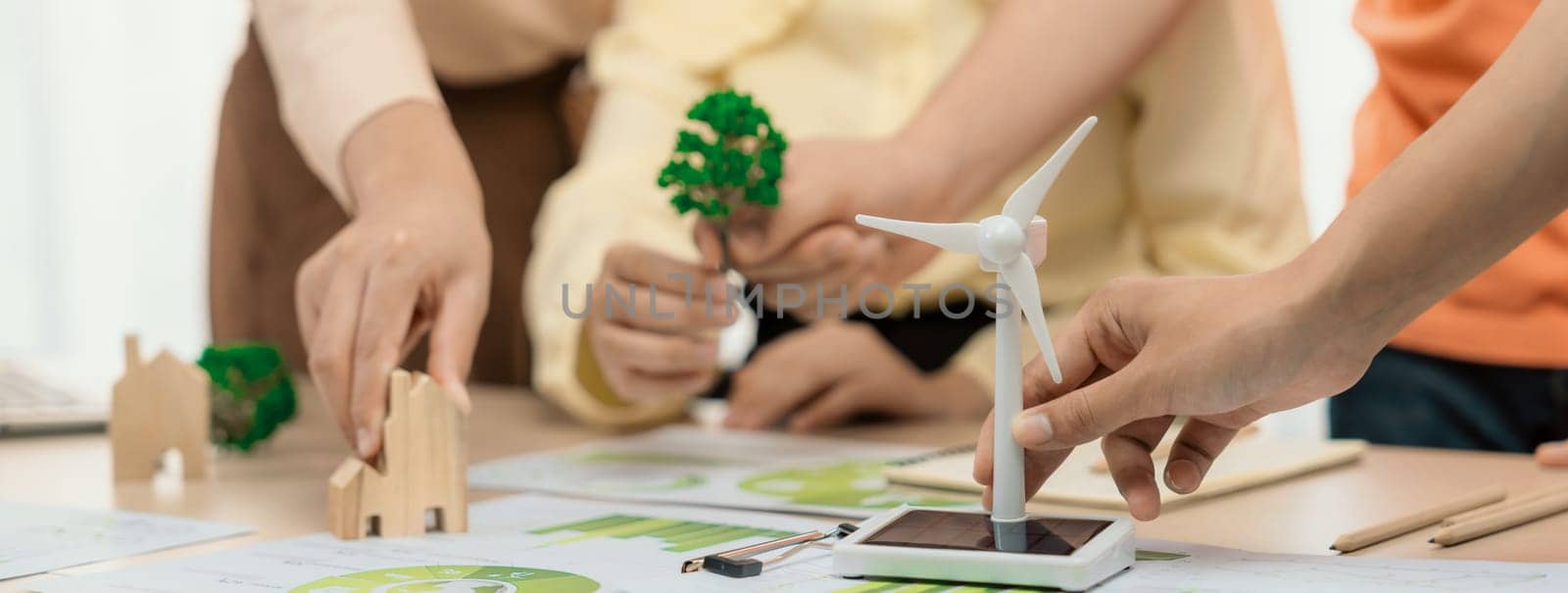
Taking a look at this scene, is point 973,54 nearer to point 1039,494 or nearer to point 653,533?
point 1039,494

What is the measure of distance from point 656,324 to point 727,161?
10.4 inches

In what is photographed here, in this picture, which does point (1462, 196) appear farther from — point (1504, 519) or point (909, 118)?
point (909, 118)

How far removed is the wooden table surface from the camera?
79 cm

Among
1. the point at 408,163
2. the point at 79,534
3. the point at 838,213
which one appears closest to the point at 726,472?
the point at 838,213

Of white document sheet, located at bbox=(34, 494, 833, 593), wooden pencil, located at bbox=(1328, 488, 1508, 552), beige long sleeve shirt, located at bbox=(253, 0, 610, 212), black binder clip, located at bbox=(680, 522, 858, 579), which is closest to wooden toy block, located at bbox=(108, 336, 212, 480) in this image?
beige long sleeve shirt, located at bbox=(253, 0, 610, 212)

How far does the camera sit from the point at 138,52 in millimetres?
3506

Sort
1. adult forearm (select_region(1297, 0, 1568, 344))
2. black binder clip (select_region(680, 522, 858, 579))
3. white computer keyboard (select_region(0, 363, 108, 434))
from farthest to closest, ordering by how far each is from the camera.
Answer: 1. white computer keyboard (select_region(0, 363, 108, 434))
2. black binder clip (select_region(680, 522, 858, 579))
3. adult forearm (select_region(1297, 0, 1568, 344))

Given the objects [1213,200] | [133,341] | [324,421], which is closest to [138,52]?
[324,421]

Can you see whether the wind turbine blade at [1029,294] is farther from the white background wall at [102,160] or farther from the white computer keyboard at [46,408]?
the white background wall at [102,160]

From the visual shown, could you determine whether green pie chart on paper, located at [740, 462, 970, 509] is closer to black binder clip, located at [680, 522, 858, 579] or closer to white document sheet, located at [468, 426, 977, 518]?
white document sheet, located at [468, 426, 977, 518]

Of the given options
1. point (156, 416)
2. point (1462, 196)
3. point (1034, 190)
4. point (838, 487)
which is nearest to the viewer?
point (1462, 196)

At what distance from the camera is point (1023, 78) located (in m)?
1.23

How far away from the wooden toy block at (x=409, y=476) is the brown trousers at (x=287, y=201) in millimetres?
932

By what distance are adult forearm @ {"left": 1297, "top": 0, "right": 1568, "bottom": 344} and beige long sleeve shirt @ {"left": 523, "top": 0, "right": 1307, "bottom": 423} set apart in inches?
27.8
